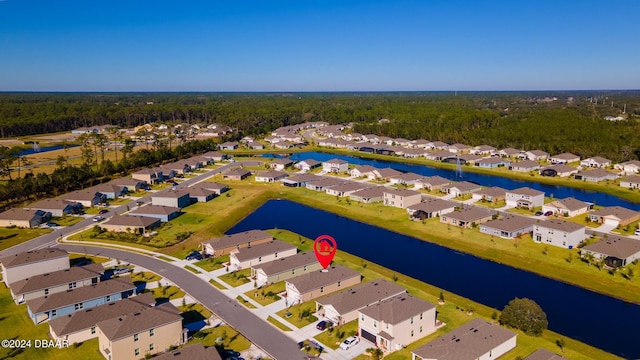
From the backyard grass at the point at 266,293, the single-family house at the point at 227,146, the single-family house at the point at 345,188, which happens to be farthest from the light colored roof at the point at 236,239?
the single-family house at the point at 227,146

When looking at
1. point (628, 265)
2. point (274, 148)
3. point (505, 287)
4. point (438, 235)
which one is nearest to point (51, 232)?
point (438, 235)

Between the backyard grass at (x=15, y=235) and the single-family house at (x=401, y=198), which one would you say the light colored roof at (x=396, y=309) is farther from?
the backyard grass at (x=15, y=235)

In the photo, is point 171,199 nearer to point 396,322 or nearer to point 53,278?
point 53,278

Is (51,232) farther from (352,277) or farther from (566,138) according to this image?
(566,138)

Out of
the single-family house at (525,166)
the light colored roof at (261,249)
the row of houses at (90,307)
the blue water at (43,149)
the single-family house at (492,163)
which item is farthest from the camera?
the blue water at (43,149)

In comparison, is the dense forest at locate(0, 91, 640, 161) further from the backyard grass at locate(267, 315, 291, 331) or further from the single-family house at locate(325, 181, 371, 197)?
the backyard grass at locate(267, 315, 291, 331)

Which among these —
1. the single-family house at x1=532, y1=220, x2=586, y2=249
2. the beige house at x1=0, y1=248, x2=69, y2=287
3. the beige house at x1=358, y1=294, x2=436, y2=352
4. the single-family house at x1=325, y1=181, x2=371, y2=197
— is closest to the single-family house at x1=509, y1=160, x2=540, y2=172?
the single-family house at x1=325, y1=181, x2=371, y2=197
